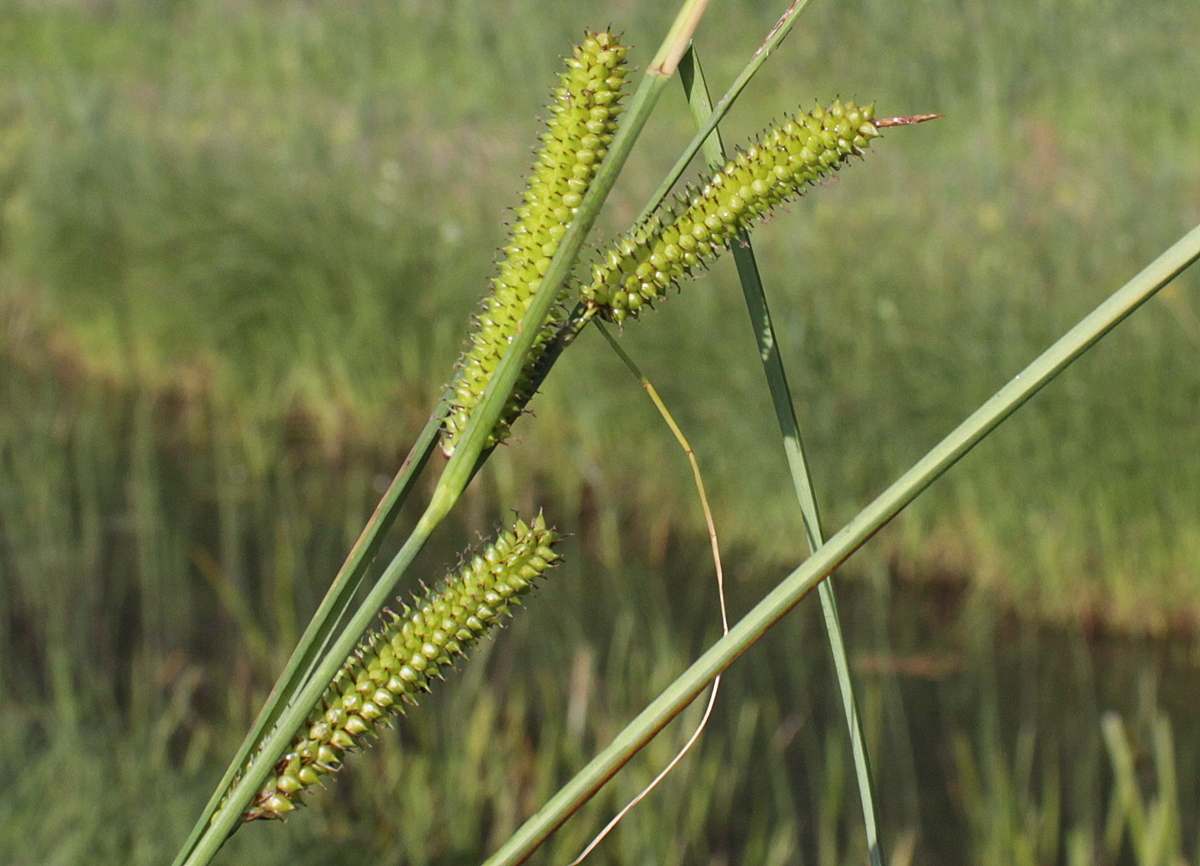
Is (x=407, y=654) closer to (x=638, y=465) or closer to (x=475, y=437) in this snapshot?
(x=475, y=437)

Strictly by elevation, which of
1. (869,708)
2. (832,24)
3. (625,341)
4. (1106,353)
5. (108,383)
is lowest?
(108,383)

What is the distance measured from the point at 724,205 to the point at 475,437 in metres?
0.11

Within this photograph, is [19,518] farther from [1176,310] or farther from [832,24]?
[832,24]

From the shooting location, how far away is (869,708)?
7.66 feet

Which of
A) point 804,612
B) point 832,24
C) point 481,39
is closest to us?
point 804,612

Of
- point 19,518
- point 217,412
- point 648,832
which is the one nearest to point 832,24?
point 217,412

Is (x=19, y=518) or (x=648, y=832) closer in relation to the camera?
(x=648, y=832)

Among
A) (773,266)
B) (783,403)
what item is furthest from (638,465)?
(783,403)

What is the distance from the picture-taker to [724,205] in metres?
0.41

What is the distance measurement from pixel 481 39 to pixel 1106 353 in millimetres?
3784

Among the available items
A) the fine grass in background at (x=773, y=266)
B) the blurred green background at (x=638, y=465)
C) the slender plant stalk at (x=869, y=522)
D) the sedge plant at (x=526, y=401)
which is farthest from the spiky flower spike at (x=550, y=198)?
the fine grass in background at (x=773, y=266)

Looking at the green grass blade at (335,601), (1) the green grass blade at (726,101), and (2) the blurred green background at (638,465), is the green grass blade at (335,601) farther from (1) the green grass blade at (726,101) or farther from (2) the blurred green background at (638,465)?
(2) the blurred green background at (638,465)

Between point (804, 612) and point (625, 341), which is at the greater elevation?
Answer: point (625, 341)

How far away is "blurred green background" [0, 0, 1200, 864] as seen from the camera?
2053 millimetres
